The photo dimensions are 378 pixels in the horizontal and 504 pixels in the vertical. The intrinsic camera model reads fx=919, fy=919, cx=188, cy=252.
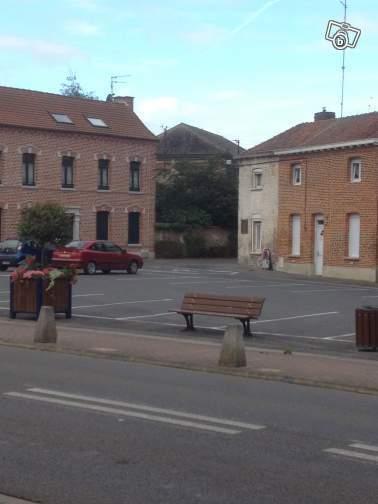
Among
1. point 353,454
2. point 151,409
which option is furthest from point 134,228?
point 353,454

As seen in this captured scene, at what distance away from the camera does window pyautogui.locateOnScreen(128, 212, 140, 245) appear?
5566cm

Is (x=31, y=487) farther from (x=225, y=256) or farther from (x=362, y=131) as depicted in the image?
(x=225, y=256)

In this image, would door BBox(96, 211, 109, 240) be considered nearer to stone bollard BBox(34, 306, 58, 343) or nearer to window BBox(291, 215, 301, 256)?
window BBox(291, 215, 301, 256)

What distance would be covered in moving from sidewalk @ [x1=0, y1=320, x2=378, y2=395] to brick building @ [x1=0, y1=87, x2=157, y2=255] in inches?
1280

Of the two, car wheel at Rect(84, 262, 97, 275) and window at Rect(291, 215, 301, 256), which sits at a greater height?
window at Rect(291, 215, 301, 256)

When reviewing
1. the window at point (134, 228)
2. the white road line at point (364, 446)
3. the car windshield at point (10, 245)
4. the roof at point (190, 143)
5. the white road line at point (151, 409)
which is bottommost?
the white road line at point (364, 446)

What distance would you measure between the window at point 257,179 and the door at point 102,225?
10889mm

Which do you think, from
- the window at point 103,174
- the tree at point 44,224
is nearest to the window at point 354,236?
the tree at point 44,224

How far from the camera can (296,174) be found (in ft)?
145

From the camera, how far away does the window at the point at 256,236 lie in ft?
155

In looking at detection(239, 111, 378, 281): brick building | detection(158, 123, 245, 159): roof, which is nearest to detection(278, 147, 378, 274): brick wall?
detection(239, 111, 378, 281): brick building

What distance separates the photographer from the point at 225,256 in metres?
62.0

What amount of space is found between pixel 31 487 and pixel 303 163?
37.4 m

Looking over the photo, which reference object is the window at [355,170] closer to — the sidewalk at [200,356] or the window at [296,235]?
the window at [296,235]
